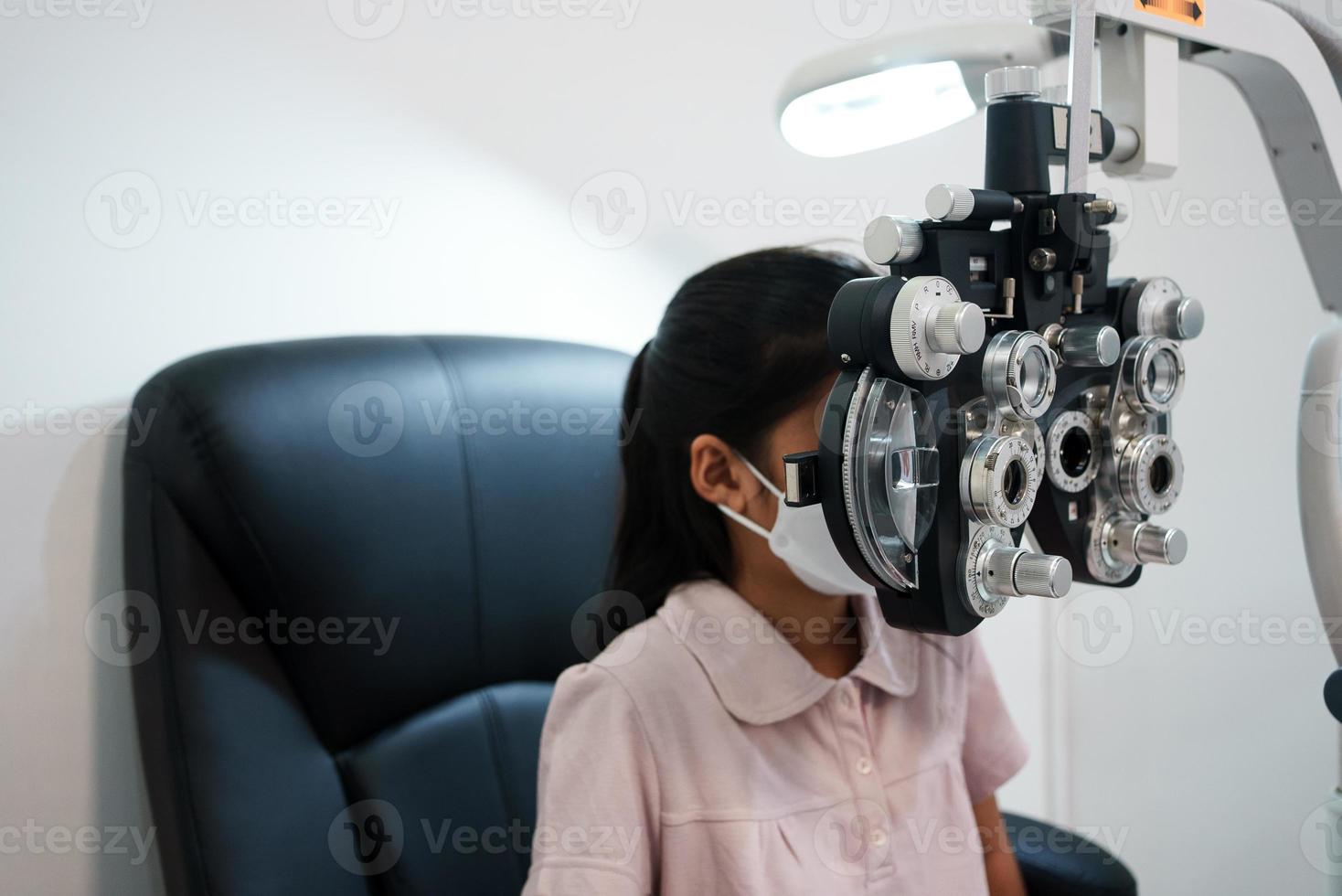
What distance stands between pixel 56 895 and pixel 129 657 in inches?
9.5

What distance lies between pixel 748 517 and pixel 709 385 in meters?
0.11

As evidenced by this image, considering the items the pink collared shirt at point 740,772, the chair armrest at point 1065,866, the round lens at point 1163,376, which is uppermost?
the round lens at point 1163,376

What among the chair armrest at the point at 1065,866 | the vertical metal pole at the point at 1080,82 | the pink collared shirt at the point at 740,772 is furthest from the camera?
the chair armrest at the point at 1065,866

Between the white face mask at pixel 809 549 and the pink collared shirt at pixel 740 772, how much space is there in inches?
2.5

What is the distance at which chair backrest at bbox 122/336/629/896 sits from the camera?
881mm

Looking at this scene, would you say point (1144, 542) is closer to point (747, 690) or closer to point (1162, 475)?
point (1162, 475)

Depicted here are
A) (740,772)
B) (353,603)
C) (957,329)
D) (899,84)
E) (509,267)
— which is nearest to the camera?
(957,329)

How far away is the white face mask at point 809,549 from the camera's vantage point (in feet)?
2.59

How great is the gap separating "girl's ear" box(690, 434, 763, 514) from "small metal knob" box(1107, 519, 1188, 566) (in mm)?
307

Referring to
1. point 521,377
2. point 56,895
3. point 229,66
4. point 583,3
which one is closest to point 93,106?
point 229,66

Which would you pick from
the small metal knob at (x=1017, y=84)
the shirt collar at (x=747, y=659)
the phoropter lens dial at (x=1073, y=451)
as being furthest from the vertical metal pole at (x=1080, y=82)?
the shirt collar at (x=747, y=659)

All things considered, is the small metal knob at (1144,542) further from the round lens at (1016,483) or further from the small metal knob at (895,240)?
the small metal knob at (895,240)

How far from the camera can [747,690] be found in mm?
832

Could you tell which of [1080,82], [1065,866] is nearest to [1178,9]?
[1080,82]
